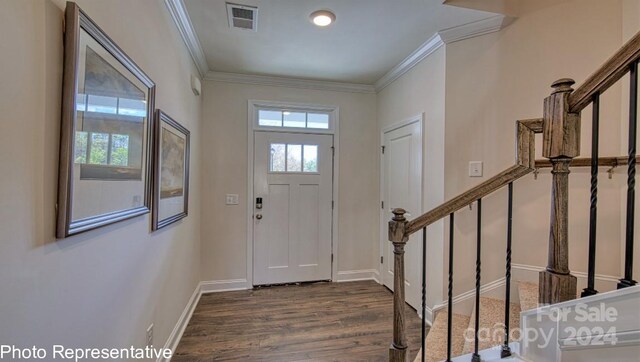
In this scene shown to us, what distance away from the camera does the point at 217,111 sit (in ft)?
10.9

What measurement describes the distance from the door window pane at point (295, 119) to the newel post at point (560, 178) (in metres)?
2.76

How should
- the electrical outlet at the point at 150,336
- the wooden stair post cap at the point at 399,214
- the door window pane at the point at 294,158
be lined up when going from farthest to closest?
1. the door window pane at the point at 294,158
2. the electrical outlet at the point at 150,336
3. the wooden stair post cap at the point at 399,214

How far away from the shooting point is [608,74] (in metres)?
0.92

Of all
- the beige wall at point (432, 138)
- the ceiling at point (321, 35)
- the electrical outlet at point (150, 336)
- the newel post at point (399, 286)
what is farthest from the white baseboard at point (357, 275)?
the ceiling at point (321, 35)

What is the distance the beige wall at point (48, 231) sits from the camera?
0.72 metres

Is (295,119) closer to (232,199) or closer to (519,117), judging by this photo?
(232,199)

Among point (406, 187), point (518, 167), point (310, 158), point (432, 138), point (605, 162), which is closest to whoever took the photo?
point (518, 167)

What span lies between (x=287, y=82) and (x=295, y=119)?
17.7 inches

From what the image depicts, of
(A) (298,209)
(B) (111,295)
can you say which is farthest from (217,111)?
(B) (111,295)

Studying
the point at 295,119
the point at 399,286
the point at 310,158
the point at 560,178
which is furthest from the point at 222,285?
the point at 560,178

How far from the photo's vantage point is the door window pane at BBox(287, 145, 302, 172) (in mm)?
3545

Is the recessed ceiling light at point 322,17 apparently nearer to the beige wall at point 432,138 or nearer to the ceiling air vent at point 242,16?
the ceiling air vent at point 242,16

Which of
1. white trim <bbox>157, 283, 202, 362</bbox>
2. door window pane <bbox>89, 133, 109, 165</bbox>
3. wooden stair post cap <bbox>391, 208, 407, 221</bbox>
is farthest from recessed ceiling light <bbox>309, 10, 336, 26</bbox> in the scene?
white trim <bbox>157, 283, 202, 362</bbox>

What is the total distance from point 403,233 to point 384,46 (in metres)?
1.98
